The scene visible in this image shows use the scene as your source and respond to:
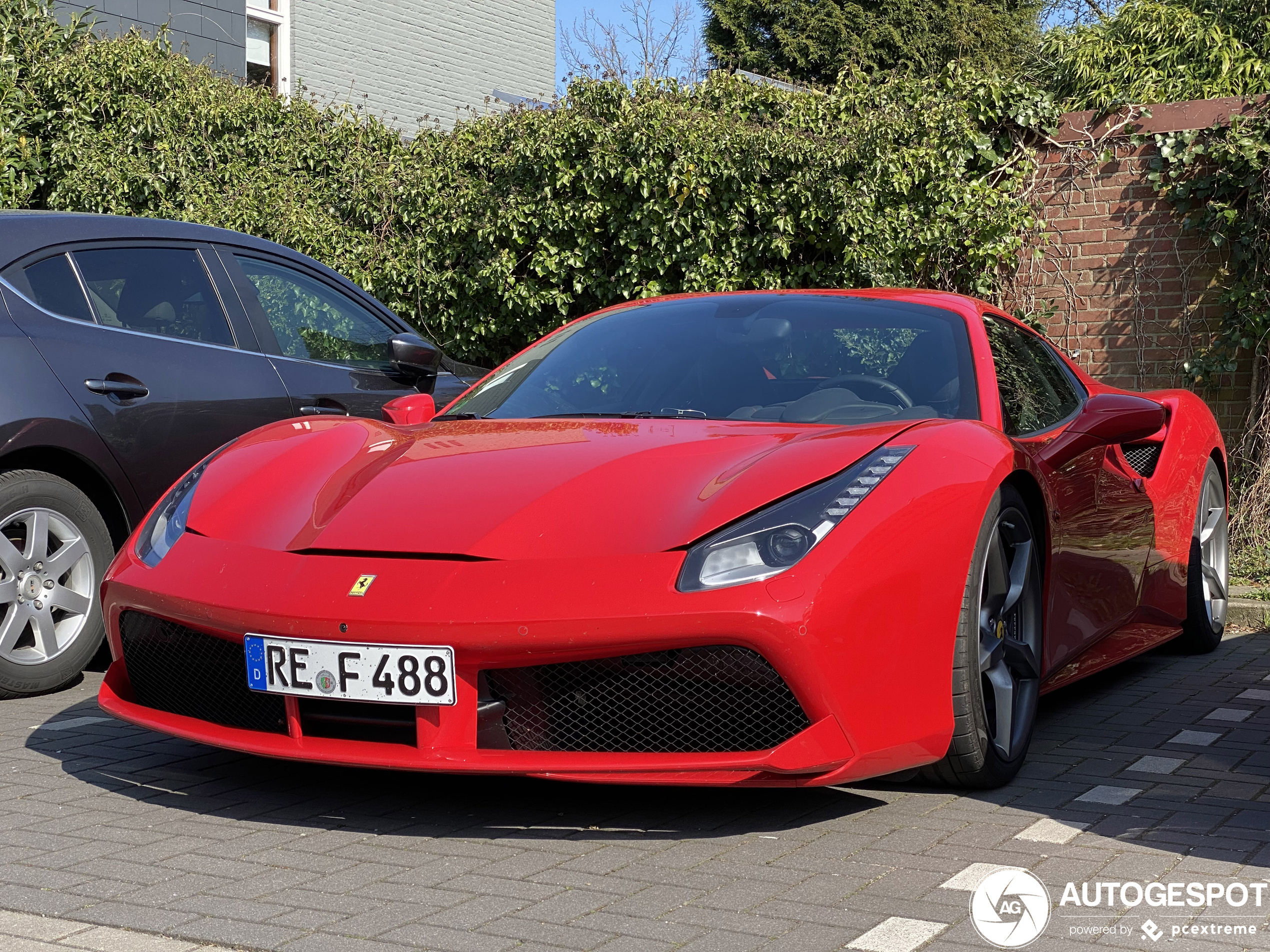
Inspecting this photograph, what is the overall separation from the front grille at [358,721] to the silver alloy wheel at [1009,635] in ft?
4.64

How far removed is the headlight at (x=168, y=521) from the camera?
364 cm

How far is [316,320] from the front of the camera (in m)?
5.91

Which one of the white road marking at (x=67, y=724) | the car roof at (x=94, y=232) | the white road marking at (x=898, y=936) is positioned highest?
the car roof at (x=94, y=232)

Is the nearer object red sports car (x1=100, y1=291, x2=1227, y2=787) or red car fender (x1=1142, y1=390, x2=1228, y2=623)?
red sports car (x1=100, y1=291, x2=1227, y2=787)

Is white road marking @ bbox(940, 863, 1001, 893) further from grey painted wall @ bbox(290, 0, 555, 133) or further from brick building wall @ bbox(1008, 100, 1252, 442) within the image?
grey painted wall @ bbox(290, 0, 555, 133)

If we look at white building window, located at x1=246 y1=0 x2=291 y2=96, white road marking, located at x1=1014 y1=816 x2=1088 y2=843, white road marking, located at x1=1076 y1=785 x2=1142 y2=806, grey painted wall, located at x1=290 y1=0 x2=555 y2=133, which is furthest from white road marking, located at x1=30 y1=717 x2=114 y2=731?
white building window, located at x1=246 y1=0 x2=291 y2=96

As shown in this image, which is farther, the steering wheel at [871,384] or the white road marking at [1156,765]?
the steering wheel at [871,384]

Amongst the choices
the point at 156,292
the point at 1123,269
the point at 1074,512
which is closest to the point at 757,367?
the point at 1074,512

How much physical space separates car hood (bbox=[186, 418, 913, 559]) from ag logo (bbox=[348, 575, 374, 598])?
0.10 meters

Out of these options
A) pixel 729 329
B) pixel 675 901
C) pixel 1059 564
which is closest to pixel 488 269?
pixel 729 329

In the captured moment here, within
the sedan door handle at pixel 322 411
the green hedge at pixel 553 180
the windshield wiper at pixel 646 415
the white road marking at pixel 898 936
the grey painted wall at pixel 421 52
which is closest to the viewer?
the white road marking at pixel 898 936

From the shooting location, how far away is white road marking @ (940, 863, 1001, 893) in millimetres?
2898

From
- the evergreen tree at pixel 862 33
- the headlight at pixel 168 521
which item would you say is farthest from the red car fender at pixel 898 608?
the evergreen tree at pixel 862 33

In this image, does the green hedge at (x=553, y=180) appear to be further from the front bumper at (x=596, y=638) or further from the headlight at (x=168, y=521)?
the front bumper at (x=596, y=638)
